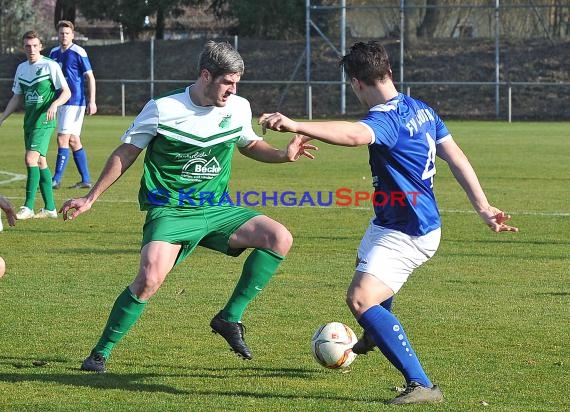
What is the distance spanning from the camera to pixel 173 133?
6172 millimetres

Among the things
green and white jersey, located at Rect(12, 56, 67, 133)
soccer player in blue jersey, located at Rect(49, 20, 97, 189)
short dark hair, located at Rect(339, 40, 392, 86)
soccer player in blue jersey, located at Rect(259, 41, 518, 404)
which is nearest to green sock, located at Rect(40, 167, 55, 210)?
green and white jersey, located at Rect(12, 56, 67, 133)

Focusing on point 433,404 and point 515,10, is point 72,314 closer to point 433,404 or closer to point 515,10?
point 433,404

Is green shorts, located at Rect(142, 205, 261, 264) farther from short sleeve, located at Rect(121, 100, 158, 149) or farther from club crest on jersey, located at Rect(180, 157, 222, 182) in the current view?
short sleeve, located at Rect(121, 100, 158, 149)

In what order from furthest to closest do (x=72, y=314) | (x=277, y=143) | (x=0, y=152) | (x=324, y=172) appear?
(x=277, y=143) → (x=0, y=152) → (x=324, y=172) → (x=72, y=314)

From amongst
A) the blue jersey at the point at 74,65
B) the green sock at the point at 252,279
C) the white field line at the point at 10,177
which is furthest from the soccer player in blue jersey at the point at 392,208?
the white field line at the point at 10,177

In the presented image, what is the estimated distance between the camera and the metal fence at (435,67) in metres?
38.0

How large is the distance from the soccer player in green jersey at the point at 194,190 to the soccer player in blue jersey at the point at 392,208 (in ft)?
2.48

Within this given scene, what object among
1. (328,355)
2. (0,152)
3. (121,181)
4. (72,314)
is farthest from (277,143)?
(328,355)

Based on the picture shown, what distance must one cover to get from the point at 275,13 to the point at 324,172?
2732 centimetres

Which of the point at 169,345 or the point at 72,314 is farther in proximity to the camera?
the point at 72,314

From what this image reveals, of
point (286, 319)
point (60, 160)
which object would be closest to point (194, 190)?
point (286, 319)

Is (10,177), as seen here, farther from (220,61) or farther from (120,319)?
(220,61)

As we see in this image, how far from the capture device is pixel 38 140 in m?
12.8

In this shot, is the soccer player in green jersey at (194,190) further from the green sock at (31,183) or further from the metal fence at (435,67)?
the metal fence at (435,67)
